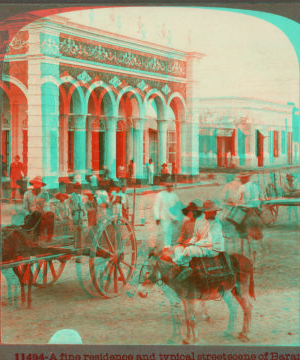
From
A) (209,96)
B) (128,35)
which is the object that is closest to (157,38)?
(128,35)

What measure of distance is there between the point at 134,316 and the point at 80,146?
1.08m

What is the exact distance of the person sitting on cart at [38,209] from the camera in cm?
273

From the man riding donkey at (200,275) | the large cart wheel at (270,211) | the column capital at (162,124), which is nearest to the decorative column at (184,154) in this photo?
the column capital at (162,124)

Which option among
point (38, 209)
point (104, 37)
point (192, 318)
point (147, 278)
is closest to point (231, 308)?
point (192, 318)

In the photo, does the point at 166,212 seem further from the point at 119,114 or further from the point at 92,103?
the point at 92,103

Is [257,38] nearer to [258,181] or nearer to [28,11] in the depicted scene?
[258,181]

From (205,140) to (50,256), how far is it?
119 cm

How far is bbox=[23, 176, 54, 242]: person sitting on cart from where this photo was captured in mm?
2732

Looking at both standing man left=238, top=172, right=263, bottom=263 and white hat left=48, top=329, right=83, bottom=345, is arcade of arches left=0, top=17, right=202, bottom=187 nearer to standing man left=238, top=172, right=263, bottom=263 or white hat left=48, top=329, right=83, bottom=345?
standing man left=238, top=172, right=263, bottom=263

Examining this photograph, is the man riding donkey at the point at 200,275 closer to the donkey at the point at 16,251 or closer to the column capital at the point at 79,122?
the donkey at the point at 16,251

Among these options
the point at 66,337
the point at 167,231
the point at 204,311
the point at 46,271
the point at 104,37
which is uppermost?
the point at 104,37

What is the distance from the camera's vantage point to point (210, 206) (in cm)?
278

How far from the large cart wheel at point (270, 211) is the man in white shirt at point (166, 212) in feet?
1.87

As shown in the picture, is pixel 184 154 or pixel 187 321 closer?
pixel 187 321
